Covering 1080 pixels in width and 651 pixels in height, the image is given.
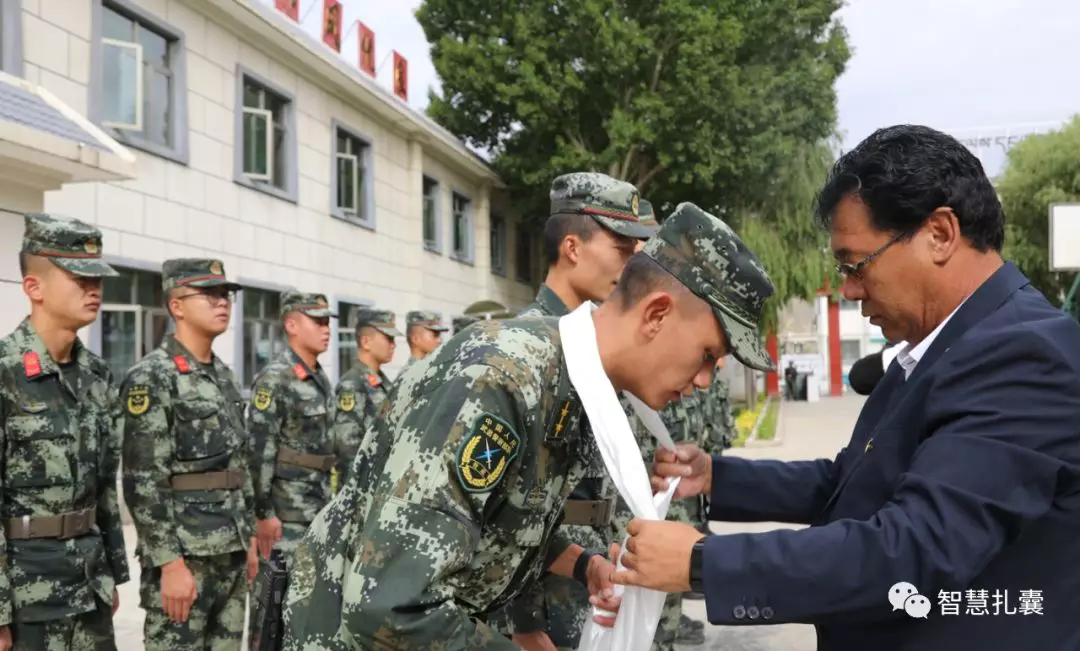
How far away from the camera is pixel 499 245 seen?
819 inches

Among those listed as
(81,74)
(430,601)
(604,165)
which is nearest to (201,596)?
(430,601)

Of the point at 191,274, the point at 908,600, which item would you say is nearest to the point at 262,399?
the point at 191,274

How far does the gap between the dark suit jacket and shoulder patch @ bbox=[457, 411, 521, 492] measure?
1.41ft

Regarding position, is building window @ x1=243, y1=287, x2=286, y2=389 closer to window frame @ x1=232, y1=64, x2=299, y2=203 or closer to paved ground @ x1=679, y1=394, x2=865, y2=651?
window frame @ x1=232, y1=64, x2=299, y2=203

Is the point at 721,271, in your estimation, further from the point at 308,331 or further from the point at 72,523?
the point at 308,331

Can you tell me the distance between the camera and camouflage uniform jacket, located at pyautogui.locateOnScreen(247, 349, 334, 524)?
5.26 m

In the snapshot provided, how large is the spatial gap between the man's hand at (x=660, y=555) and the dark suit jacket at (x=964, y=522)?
0.04 meters

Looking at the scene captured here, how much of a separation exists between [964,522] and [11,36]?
776 cm

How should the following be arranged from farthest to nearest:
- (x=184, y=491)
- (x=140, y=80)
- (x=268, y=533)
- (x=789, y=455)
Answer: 1. (x=789, y=455)
2. (x=140, y=80)
3. (x=268, y=533)
4. (x=184, y=491)

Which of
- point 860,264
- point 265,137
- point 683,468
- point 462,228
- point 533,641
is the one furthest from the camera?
point 462,228

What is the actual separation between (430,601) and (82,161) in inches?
179

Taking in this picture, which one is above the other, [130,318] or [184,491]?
[130,318]

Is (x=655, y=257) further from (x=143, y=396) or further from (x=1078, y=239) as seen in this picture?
(x=1078, y=239)

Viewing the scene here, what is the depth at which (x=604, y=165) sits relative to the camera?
709 inches
